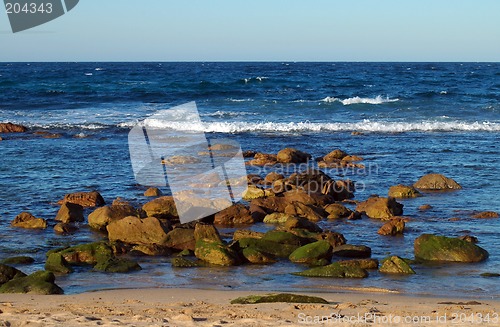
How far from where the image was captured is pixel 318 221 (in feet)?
42.4

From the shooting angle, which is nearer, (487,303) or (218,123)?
(487,303)

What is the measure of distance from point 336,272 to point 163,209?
4237 millimetres

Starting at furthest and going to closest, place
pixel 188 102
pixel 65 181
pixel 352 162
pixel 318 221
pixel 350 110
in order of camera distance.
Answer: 1. pixel 188 102
2. pixel 350 110
3. pixel 352 162
4. pixel 65 181
5. pixel 318 221

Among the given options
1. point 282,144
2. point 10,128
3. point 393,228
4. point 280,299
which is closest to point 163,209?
point 393,228

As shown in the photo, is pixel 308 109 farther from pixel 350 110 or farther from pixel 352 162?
pixel 352 162

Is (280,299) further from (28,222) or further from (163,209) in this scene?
(28,222)

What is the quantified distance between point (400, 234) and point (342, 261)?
7.66 ft

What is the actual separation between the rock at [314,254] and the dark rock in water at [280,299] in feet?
6.92

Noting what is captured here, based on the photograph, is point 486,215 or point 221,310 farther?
point 486,215

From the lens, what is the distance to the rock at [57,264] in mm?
9789

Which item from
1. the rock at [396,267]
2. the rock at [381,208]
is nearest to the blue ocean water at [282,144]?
the rock at [396,267]

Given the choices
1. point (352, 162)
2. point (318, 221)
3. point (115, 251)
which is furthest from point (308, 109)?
point (115, 251)

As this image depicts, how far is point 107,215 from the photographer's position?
40.2 feet

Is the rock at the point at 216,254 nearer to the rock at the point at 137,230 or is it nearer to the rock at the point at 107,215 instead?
the rock at the point at 137,230
